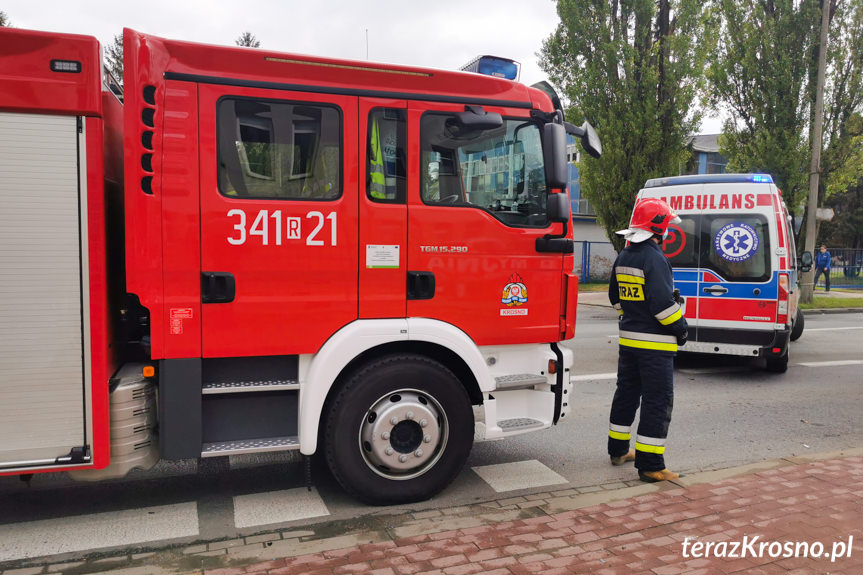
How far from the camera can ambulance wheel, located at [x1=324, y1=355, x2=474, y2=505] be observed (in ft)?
13.2

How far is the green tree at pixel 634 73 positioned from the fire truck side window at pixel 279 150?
17.2m

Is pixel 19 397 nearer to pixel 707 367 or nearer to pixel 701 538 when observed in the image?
pixel 701 538

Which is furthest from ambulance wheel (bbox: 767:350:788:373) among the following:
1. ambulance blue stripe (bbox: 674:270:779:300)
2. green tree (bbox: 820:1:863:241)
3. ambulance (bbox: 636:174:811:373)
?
green tree (bbox: 820:1:863:241)

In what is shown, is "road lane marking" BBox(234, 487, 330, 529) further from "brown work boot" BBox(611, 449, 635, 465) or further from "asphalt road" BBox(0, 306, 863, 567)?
"brown work boot" BBox(611, 449, 635, 465)

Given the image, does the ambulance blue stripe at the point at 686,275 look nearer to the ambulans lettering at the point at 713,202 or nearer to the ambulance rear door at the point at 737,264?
the ambulance rear door at the point at 737,264

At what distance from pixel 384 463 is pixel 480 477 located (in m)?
0.94

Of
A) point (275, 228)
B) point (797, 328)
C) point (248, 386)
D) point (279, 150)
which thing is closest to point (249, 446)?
point (248, 386)

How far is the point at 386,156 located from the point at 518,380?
1734mm

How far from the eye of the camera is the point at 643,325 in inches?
187

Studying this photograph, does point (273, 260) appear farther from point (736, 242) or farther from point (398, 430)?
point (736, 242)

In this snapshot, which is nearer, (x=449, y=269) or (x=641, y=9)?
(x=449, y=269)


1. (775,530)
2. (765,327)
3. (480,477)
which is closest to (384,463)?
(480,477)

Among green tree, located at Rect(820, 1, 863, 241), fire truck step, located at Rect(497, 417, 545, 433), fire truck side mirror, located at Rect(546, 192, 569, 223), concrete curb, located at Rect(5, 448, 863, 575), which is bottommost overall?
concrete curb, located at Rect(5, 448, 863, 575)

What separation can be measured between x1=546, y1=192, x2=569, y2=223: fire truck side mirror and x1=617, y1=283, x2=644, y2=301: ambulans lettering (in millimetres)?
802
